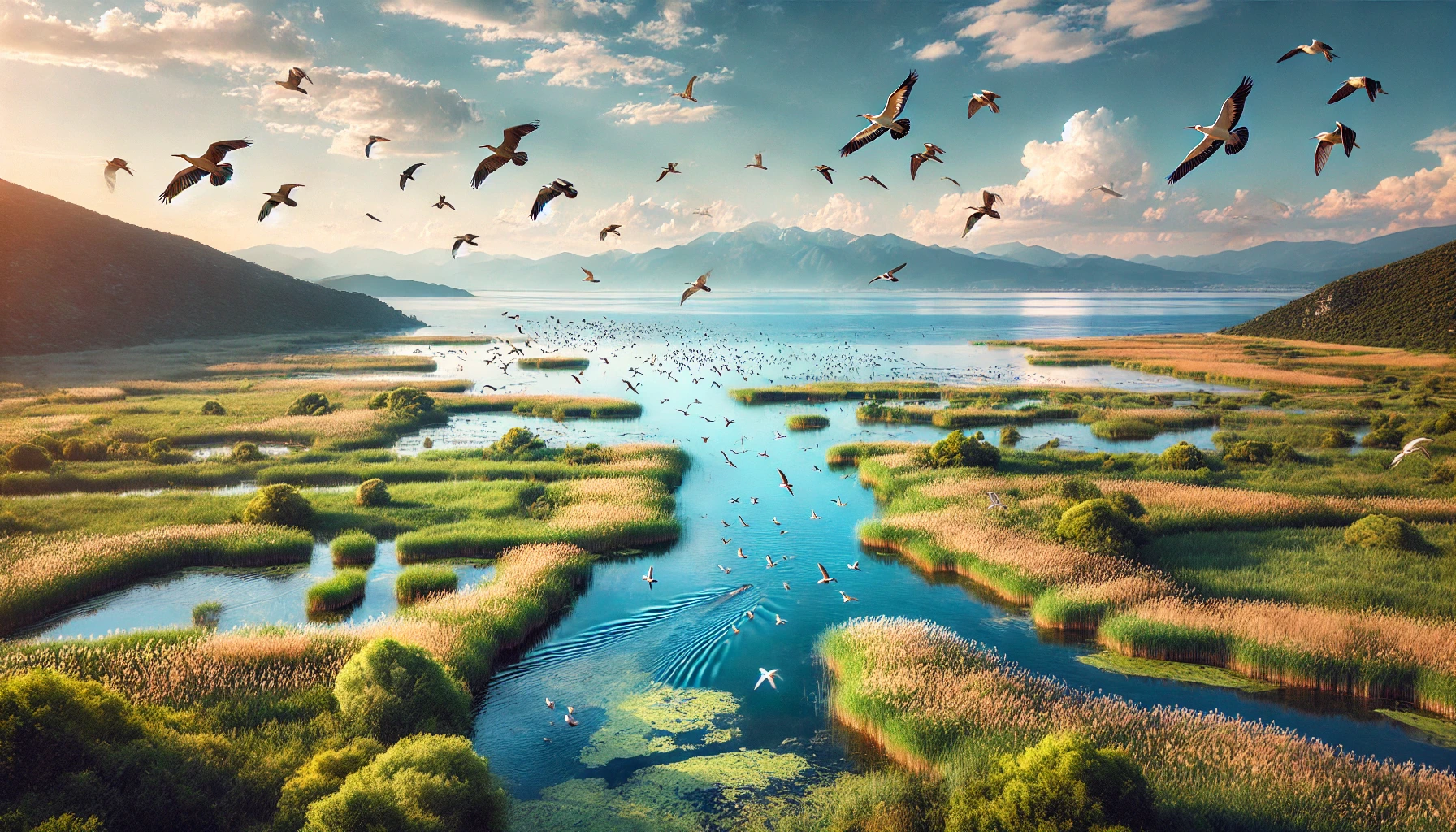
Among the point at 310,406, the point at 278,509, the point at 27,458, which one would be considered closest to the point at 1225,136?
the point at 278,509

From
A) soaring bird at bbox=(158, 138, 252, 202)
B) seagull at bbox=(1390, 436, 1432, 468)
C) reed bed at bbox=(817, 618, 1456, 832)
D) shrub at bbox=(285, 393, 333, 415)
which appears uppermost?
soaring bird at bbox=(158, 138, 252, 202)

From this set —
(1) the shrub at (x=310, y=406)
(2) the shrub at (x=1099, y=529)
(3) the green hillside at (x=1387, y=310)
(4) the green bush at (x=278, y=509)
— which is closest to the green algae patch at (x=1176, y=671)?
(2) the shrub at (x=1099, y=529)

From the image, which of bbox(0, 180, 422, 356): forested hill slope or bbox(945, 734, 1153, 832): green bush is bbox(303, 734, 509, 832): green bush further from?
bbox(0, 180, 422, 356): forested hill slope

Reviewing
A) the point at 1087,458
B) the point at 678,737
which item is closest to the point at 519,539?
the point at 678,737

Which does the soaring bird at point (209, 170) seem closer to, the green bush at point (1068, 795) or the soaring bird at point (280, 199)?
the soaring bird at point (280, 199)

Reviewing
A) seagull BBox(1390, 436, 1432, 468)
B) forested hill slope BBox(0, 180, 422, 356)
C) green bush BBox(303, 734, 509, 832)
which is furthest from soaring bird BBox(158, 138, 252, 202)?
forested hill slope BBox(0, 180, 422, 356)

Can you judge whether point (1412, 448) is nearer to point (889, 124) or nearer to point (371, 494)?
point (889, 124)
